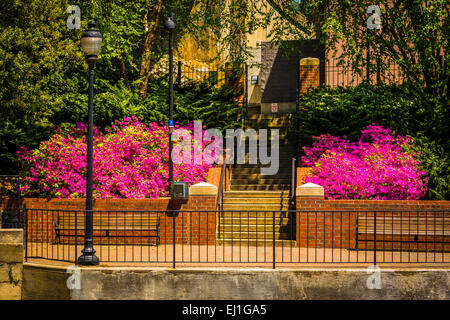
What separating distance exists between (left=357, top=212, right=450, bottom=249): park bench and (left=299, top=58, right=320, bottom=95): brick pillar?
8.08m

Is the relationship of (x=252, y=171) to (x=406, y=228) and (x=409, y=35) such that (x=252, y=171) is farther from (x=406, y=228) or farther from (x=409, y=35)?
(x=406, y=228)

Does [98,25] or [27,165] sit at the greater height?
[98,25]

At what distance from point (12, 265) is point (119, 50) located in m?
9.71

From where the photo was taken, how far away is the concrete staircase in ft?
52.5

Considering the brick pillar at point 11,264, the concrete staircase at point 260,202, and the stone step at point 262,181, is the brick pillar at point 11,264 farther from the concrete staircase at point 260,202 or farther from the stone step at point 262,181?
the stone step at point 262,181

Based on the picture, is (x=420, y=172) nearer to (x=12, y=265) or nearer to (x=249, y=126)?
(x=249, y=126)

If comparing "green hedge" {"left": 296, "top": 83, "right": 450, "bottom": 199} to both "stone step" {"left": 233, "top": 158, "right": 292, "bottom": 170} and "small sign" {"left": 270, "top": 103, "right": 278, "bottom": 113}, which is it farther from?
"small sign" {"left": 270, "top": 103, "right": 278, "bottom": 113}

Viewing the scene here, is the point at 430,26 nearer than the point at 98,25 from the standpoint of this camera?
Yes

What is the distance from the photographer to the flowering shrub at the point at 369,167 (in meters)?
16.4

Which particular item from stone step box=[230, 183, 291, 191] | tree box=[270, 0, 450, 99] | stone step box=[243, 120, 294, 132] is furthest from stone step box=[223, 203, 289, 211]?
stone step box=[243, 120, 294, 132]

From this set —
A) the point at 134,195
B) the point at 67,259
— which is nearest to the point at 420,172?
the point at 134,195

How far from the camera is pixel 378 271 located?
41.1 ft

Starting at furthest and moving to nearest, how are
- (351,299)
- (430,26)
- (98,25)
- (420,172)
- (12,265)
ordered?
1. (98,25)
2. (430,26)
3. (420,172)
4. (12,265)
5. (351,299)

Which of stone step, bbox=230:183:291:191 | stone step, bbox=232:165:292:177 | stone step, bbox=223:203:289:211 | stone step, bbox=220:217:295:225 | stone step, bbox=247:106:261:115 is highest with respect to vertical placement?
stone step, bbox=247:106:261:115
